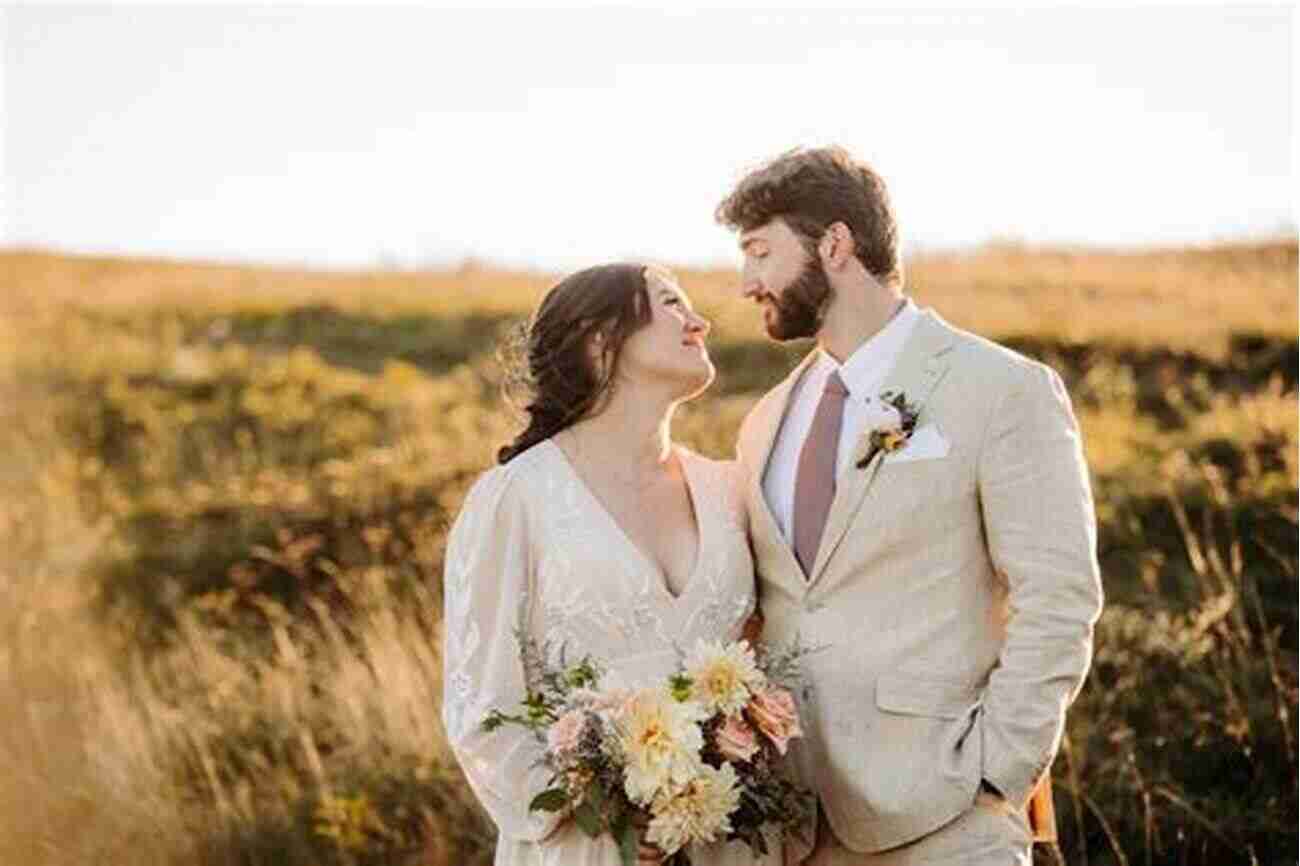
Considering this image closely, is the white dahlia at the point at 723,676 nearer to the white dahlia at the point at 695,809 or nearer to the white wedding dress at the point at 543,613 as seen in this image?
the white dahlia at the point at 695,809

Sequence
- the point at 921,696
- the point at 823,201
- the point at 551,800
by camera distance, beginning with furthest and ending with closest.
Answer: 1. the point at 823,201
2. the point at 921,696
3. the point at 551,800

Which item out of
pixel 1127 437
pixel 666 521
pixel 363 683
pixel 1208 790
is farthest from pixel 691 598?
pixel 1127 437

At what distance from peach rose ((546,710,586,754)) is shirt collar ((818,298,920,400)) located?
41.8 inches

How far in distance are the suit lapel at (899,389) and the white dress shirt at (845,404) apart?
2cm

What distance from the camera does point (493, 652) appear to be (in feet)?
16.0

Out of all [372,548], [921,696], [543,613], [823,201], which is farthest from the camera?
[372,548]

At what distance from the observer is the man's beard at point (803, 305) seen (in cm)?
510

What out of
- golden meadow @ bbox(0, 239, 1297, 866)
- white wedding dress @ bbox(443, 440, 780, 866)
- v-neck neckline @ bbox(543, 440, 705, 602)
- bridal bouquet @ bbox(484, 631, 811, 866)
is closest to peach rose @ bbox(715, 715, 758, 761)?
bridal bouquet @ bbox(484, 631, 811, 866)

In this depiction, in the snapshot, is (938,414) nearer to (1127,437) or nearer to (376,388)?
(1127,437)

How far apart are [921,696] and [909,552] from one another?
314mm

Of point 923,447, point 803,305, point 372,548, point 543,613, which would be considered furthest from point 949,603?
point 372,548

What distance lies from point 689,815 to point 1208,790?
3.48 meters

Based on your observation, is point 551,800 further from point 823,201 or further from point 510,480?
point 823,201

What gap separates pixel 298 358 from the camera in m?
13.9
